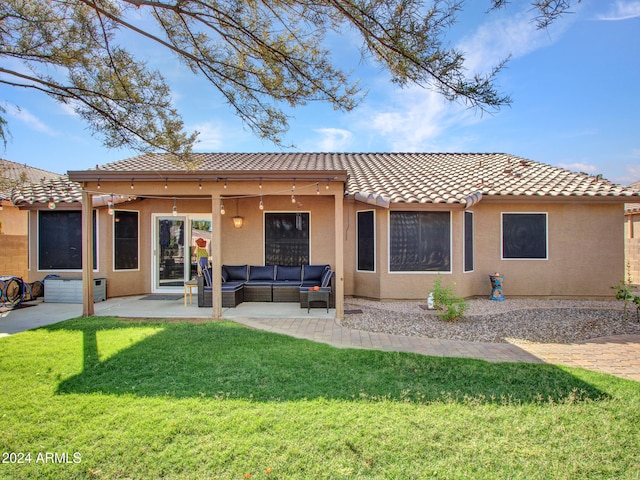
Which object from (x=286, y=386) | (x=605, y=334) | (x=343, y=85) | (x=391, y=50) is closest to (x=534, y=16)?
(x=391, y=50)

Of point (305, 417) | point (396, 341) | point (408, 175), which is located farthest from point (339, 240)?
point (408, 175)

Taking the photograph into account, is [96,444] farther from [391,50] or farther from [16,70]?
[16,70]

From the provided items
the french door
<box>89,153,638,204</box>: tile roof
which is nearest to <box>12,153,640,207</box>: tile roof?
<box>89,153,638,204</box>: tile roof

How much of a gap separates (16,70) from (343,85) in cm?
482

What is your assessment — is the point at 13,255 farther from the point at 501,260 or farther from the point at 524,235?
the point at 524,235

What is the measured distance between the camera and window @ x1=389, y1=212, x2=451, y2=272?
9719mm

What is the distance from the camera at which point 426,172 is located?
1243 cm

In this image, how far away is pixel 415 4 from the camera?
3.68 meters

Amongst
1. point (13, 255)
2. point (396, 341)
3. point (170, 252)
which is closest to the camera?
point (396, 341)

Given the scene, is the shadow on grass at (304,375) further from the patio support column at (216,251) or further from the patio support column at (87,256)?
the patio support column at (87,256)

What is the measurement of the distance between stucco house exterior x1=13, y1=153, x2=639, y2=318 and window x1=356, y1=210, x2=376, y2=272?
0.11ft

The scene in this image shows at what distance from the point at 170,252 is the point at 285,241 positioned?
12.7 feet

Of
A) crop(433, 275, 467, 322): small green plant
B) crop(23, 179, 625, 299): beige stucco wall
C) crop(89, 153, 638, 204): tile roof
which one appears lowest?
crop(433, 275, 467, 322): small green plant

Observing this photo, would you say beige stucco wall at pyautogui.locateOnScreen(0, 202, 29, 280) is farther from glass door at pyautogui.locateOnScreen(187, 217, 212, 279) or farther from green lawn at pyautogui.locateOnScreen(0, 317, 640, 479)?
green lawn at pyautogui.locateOnScreen(0, 317, 640, 479)
